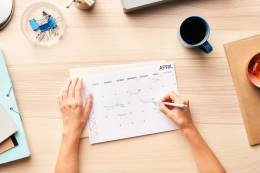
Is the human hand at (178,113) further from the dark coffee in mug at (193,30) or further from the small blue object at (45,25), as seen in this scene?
the small blue object at (45,25)

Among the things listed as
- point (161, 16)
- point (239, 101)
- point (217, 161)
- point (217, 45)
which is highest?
point (161, 16)

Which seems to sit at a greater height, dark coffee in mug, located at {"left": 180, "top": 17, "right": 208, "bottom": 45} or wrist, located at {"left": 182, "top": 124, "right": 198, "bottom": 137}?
dark coffee in mug, located at {"left": 180, "top": 17, "right": 208, "bottom": 45}

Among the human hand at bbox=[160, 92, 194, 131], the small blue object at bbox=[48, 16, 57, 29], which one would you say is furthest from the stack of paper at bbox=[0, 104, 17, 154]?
the human hand at bbox=[160, 92, 194, 131]

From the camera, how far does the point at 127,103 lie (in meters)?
1.01

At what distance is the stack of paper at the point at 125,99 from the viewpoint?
1.01 metres

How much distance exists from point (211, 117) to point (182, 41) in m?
0.20

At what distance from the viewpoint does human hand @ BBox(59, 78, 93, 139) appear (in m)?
1.00

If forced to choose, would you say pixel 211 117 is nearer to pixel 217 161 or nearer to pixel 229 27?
pixel 217 161

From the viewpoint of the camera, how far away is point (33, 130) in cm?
100

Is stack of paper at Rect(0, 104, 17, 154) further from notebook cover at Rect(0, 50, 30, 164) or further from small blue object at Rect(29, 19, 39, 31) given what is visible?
small blue object at Rect(29, 19, 39, 31)

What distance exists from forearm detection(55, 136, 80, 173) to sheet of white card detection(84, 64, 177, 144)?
44mm

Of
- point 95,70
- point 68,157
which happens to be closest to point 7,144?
point 68,157

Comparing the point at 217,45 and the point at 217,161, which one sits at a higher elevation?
the point at 217,45

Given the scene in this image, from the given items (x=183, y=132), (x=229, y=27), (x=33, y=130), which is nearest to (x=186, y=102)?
(x=183, y=132)
